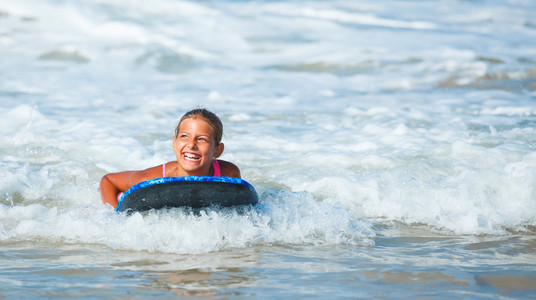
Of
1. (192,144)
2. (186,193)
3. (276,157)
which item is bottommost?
(186,193)

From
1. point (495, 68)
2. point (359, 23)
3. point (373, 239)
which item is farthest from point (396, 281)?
point (359, 23)

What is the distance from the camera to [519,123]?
307 inches

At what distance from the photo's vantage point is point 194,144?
3883 millimetres

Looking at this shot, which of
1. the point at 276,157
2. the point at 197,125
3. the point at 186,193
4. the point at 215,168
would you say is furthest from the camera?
the point at 276,157

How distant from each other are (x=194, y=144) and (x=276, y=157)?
245cm

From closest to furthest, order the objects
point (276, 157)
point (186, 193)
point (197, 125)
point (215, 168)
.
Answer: point (186, 193) < point (197, 125) < point (215, 168) < point (276, 157)

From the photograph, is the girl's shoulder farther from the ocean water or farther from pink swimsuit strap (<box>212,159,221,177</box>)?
the ocean water

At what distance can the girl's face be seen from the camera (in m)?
3.88

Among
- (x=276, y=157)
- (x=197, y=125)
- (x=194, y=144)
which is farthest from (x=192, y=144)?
(x=276, y=157)

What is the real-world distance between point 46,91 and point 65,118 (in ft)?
7.94

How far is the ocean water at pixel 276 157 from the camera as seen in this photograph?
3.12m

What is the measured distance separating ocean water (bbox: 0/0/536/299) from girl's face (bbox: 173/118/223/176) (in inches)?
14.9

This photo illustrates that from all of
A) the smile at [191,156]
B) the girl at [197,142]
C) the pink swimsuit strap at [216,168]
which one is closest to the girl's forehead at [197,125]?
the girl at [197,142]

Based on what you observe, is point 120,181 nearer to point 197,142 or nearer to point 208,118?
point 197,142
